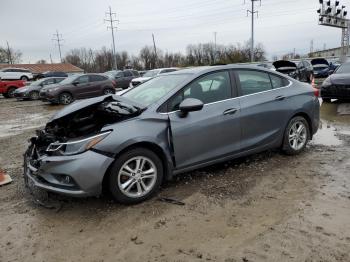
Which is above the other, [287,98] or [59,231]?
[287,98]

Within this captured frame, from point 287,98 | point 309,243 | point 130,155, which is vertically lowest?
point 309,243

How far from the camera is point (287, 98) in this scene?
5.47 metres

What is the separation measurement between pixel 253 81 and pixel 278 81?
56 cm

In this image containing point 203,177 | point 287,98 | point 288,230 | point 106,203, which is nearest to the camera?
point 288,230

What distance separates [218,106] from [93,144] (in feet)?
5.85

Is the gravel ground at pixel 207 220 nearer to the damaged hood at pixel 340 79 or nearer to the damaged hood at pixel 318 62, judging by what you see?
the damaged hood at pixel 340 79

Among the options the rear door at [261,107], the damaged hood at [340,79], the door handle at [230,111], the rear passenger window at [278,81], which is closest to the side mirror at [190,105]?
the door handle at [230,111]

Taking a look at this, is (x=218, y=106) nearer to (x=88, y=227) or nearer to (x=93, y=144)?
(x=93, y=144)

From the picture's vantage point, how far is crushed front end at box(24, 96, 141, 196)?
375 centimetres

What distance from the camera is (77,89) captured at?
709 inches

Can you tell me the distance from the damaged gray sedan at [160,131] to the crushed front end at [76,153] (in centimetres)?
1

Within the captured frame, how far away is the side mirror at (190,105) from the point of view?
13.9ft

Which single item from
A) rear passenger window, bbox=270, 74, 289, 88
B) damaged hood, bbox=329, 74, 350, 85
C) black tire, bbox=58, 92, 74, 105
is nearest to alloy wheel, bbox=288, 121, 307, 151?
rear passenger window, bbox=270, 74, 289, 88

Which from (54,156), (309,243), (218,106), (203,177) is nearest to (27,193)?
(54,156)
